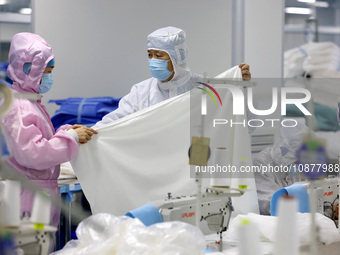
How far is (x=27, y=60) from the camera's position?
2.53 m

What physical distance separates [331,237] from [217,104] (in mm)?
932

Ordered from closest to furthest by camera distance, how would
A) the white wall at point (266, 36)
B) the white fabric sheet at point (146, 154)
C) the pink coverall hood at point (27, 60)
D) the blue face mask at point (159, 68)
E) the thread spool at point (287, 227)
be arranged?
the thread spool at point (287, 227)
the pink coverall hood at point (27, 60)
the white fabric sheet at point (146, 154)
the blue face mask at point (159, 68)
the white wall at point (266, 36)

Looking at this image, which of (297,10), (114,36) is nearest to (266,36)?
(297,10)

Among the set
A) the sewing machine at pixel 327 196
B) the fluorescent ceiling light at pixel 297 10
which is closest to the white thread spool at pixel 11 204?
the sewing machine at pixel 327 196

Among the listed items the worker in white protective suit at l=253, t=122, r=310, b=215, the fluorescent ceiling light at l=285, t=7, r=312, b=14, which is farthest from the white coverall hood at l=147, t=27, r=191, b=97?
the fluorescent ceiling light at l=285, t=7, r=312, b=14

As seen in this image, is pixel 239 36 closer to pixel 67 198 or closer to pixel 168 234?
pixel 67 198

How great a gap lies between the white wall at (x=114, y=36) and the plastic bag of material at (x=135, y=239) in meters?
2.50

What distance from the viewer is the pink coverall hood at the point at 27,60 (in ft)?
8.30

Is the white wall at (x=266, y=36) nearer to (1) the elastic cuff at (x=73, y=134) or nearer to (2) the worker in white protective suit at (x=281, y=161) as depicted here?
(2) the worker in white protective suit at (x=281, y=161)

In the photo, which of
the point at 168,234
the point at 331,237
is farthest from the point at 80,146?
the point at 331,237

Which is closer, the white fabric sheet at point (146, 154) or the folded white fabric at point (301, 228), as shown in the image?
the folded white fabric at point (301, 228)

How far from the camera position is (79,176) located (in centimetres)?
264

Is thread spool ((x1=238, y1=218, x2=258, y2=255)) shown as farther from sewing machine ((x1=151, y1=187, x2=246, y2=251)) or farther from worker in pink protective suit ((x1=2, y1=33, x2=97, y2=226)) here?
worker in pink protective suit ((x1=2, y1=33, x2=97, y2=226))

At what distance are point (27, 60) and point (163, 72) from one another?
2.99 feet
